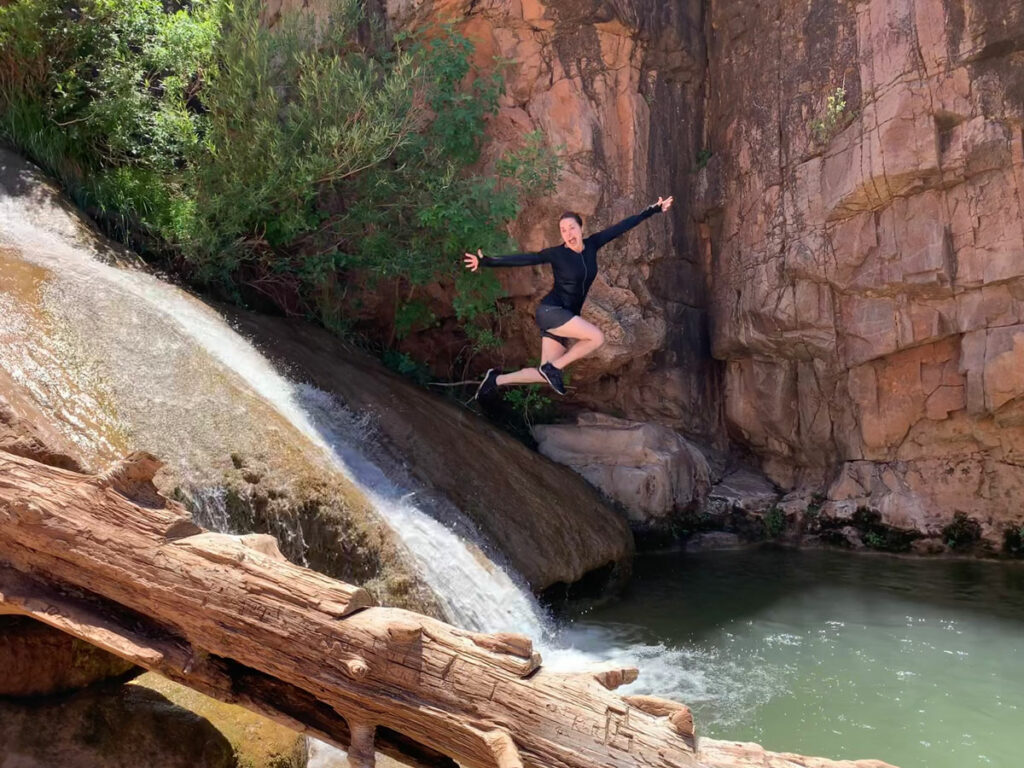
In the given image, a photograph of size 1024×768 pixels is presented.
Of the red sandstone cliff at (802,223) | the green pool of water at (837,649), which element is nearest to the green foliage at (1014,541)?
the red sandstone cliff at (802,223)

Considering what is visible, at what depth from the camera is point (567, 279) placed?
709 cm

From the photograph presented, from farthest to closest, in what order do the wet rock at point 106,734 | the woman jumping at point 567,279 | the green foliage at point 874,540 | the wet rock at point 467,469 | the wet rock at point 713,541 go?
the wet rock at point 713,541
the green foliage at point 874,540
the wet rock at point 467,469
the woman jumping at point 567,279
the wet rock at point 106,734

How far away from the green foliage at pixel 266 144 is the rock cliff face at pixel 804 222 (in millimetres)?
833

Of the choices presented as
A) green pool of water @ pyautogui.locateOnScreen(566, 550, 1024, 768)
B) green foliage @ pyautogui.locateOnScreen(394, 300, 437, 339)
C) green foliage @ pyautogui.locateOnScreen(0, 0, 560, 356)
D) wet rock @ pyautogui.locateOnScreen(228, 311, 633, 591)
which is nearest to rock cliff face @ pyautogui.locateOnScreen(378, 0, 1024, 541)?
green foliage @ pyautogui.locateOnScreen(0, 0, 560, 356)

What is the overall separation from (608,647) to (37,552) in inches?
166

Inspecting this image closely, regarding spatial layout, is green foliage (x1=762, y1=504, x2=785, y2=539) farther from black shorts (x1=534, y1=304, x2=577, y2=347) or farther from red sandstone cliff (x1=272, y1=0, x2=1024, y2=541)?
black shorts (x1=534, y1=304, x2=577, y2=347)

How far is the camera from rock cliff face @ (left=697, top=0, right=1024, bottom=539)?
8414mm

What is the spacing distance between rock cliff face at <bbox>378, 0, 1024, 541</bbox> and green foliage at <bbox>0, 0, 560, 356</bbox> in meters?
0.83

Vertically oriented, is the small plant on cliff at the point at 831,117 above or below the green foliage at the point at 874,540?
above

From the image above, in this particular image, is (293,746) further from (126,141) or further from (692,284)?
(692,284)

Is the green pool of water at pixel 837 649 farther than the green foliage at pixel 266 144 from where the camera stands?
No

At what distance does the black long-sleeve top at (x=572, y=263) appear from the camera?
22.9 ft

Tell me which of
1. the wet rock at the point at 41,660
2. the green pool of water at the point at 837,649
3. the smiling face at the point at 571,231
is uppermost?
the smiling face at the point at 571,231

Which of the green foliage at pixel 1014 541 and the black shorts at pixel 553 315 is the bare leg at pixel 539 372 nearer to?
the black shorts at pixel 553 315
